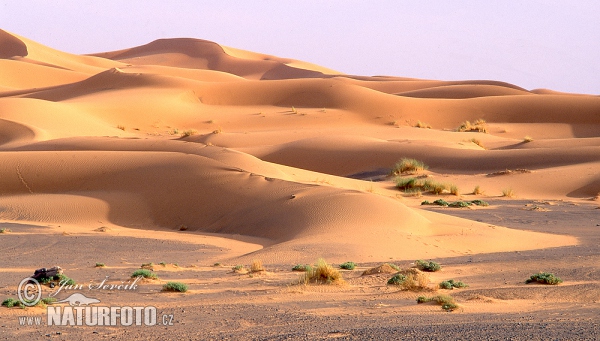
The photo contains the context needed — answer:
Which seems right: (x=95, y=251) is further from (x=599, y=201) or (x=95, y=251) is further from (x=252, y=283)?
(x=599, y=201)

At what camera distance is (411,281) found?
415 inches

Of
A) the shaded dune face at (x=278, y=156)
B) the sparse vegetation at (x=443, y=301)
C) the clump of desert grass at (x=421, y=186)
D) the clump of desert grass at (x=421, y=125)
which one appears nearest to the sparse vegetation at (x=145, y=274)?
the shaded dune face at (x=278, y=156)

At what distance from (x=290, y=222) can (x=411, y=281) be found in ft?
23.5

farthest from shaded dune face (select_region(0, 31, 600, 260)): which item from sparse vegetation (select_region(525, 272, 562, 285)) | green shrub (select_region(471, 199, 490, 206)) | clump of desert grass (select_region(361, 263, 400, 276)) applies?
sparse vegetation (select_region(525, 272, 562, 285))

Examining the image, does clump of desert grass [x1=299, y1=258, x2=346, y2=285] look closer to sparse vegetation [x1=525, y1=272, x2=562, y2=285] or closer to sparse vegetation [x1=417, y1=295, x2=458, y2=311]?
sparse vegetation [x1=417, y1=295, x2=458, y2=311]

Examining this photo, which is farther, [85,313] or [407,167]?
[407,167]

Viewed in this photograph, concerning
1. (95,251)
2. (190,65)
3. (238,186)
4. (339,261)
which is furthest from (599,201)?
(190,65)

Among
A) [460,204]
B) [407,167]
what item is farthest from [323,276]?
[407,167]

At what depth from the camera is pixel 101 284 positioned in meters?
11.0

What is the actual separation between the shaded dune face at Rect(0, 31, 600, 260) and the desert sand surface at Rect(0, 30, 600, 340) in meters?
0.09

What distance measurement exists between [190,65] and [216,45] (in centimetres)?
1033

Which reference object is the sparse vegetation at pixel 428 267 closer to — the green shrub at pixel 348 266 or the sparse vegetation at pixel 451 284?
the green shrub at pixel 348 266

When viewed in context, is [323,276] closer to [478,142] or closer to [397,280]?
[397,280]

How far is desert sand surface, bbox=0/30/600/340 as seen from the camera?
8797mm
